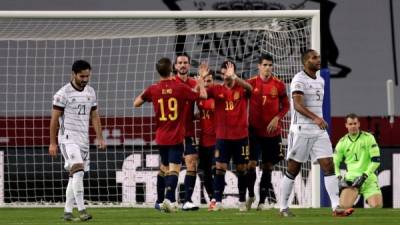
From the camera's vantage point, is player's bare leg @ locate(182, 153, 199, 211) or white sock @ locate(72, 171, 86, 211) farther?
player's bare leg @ locate(182, 153, 199, 211)

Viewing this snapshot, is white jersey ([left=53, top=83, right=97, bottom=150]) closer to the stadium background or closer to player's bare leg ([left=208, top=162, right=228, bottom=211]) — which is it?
player's bare leg ([left=208, top=162, right=228, bottom=211])

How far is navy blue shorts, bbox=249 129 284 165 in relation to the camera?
15.3 metres

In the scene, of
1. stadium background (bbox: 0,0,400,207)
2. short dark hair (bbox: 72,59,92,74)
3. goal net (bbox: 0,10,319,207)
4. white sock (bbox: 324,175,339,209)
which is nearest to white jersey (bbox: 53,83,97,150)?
short dark hair (bbox: 72,59,92,74)

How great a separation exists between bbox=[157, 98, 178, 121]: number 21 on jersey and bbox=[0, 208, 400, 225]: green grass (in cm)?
103

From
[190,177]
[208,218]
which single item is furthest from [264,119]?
[208,218]

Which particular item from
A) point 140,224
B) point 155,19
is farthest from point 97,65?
point 140,224

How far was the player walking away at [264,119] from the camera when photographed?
15211mm

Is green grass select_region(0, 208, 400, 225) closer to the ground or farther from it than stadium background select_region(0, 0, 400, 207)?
closer to the ground

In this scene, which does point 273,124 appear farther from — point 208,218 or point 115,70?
point 115,70

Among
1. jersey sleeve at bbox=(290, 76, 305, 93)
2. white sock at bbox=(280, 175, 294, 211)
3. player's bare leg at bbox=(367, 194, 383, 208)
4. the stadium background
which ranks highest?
the stadium background

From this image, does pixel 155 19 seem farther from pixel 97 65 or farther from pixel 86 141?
pixel 86 141

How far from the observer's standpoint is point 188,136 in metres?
15.1

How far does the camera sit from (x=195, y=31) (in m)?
17.5

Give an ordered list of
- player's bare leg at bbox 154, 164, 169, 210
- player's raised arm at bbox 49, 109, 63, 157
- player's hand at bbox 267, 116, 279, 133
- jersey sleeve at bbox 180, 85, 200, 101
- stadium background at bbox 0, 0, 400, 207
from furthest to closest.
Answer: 1. stadium background at bbox 0, 0, 400, 207
2. player's bare leg at bbox 154, 164, 169, 210
3. player's hand at bbox 267, 116, 279, 133
4. jersey sleeve at bbox 180, 85, 200, 101
5. player's raised arm at bbox 49, 109, 63, 157
